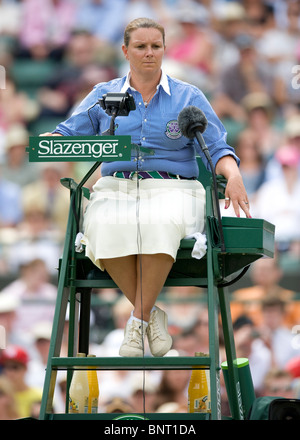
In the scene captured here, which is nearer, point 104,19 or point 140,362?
point 140,362

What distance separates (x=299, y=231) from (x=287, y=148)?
0.79 meters

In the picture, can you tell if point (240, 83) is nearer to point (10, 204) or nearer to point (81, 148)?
point (10, 204)

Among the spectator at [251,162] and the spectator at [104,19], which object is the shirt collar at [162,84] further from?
the spectator at [104,19]

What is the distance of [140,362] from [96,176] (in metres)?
3.51

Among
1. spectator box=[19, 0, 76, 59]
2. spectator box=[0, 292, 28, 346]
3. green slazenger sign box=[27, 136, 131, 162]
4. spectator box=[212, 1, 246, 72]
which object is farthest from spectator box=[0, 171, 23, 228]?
green slazenger sign box=[27, 136, 131, 162]

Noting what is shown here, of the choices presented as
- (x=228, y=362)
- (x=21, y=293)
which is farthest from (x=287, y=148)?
(x=228, y=362)

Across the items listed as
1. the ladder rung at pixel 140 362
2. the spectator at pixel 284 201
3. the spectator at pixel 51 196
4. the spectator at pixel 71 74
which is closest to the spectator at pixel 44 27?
the spectator at pixel 71 74

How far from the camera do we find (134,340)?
A: 3.14m

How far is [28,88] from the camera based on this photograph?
7707 mm

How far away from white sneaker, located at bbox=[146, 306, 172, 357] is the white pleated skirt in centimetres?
28

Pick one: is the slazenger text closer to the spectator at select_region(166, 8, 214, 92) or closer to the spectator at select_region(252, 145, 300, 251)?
the spectator at select_region(252, 145, 300, 251)

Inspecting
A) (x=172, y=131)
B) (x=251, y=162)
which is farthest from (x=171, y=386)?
(x=172, y=131)

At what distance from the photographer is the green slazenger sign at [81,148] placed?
2.97 metres
